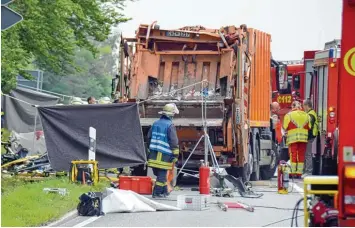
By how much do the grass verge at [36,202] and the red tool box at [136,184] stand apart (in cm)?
42

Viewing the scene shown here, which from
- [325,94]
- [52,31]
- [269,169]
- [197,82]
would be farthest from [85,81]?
[325,94]

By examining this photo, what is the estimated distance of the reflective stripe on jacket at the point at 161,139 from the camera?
1856 centimetres

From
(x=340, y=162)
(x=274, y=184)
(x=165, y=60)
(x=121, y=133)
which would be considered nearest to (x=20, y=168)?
(x=121, y=133)

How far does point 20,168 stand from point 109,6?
400 inches

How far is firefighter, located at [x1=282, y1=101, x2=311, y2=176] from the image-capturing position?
69.2 ft

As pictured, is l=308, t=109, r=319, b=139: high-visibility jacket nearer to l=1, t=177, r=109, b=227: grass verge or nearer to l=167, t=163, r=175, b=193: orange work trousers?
l=167, t=163, r=175, b=193: orange work trousers

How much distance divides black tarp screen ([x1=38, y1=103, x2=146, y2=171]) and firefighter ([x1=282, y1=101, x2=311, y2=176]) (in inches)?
119

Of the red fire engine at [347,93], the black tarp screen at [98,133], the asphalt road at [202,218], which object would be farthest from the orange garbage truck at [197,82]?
the red fire engine at [347,93]

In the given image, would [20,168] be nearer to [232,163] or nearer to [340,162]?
[232,163]

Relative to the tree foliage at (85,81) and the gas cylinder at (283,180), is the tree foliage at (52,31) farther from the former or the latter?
the tree foliage at (85,81)

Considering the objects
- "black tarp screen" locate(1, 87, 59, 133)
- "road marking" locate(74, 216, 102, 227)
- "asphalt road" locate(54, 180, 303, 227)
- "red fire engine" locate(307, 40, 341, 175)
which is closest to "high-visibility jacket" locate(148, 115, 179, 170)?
"asphalt road" locate(54, 180, 303, 227)

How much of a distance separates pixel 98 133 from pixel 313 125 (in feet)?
14.4

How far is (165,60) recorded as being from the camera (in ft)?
73.4

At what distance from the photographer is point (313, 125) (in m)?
21.2
